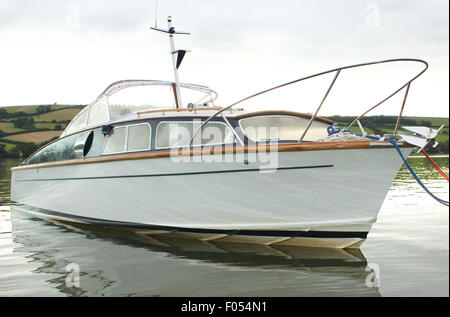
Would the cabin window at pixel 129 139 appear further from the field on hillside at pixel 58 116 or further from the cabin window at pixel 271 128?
the field on hillside at pixel 58 116

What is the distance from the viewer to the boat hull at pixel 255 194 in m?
5.57

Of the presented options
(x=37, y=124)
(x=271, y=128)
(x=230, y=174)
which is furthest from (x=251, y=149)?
(x=37, y=124)

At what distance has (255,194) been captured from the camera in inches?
235

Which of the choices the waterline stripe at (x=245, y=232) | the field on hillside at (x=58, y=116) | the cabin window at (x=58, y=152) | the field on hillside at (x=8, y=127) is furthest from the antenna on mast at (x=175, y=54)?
A: the field on hillside at (x=8, y=127)

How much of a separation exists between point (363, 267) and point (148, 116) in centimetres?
451

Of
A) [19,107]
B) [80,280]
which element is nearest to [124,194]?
[80,280]

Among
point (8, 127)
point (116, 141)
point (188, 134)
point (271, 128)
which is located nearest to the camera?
point (271, 128)

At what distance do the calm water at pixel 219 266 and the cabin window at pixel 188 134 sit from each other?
1.84 meters

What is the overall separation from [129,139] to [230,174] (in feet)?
8.00

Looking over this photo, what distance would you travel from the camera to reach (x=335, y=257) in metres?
6.00

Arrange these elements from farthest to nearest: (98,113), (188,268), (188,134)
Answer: (98,113) < (188,134) < (188,268)

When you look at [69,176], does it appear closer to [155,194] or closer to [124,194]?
[124,194]

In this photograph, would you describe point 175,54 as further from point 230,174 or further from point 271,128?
point 230,174
